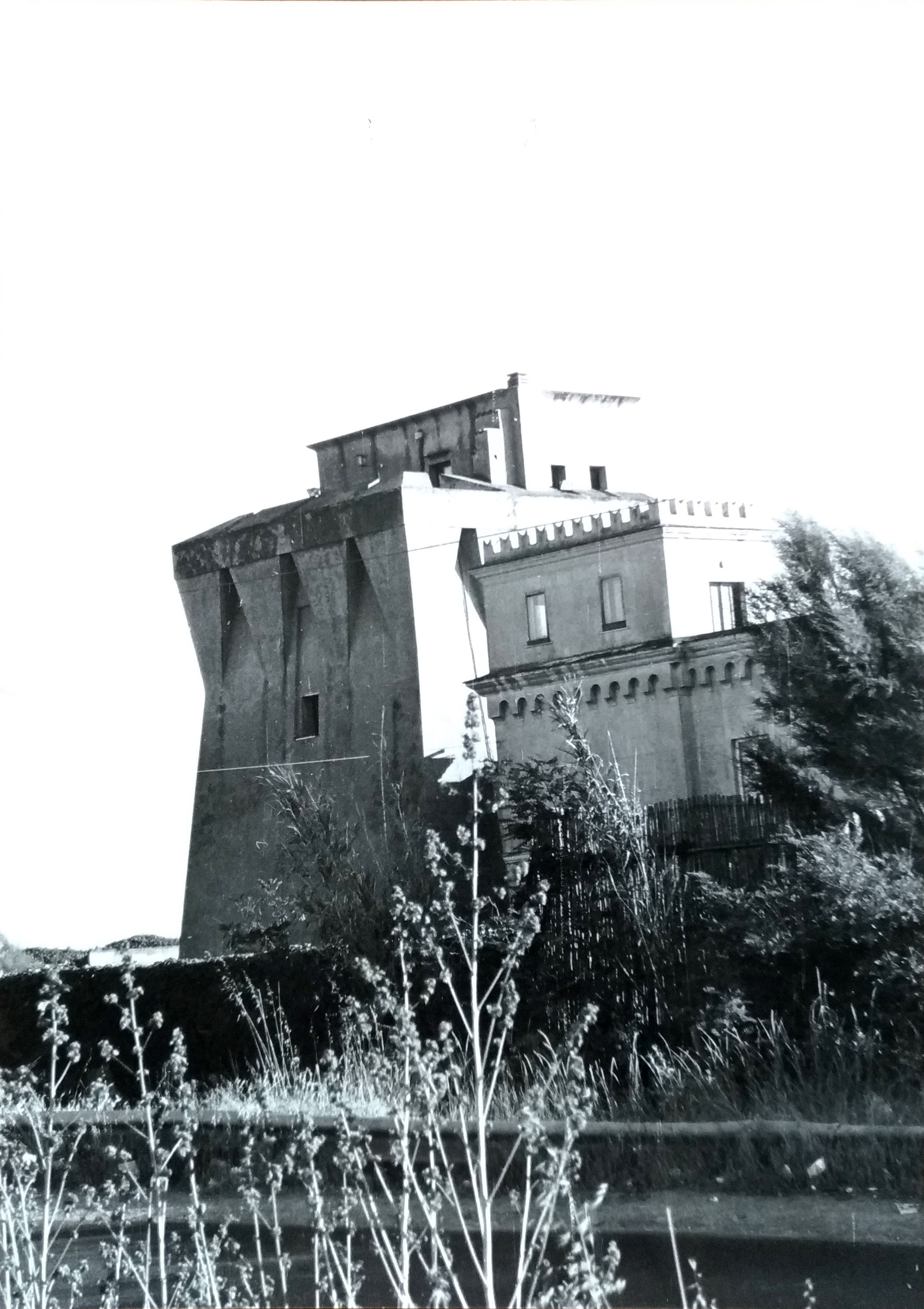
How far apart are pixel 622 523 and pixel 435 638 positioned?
269 cm

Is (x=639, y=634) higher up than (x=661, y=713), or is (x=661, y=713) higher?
(x=639, y=634)

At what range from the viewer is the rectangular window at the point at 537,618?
17797 mm

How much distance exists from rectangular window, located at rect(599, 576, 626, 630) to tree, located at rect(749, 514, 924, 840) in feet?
16.2

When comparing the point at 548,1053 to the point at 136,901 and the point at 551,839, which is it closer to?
the point at 551,839

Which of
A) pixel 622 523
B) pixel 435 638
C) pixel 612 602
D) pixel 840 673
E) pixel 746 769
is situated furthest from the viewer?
pixel 435 638

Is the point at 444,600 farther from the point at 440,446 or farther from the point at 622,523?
the point at 440,446

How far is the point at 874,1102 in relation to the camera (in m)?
5.86

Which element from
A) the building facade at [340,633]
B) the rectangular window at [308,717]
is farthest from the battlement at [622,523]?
the rectangular window at [308,717]

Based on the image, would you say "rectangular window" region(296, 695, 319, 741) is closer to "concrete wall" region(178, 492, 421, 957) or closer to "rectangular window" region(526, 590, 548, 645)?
"concrete wall" region(178, 492, 421, 957)

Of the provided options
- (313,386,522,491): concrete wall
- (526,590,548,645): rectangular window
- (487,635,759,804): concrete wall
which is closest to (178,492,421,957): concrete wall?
(526,590,548,645): rectangular window

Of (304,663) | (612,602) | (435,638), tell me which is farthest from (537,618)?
(304,663)

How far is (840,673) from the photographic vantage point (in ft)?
34.7

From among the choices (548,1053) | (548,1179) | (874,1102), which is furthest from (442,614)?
(548,1179)

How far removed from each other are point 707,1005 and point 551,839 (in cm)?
131
